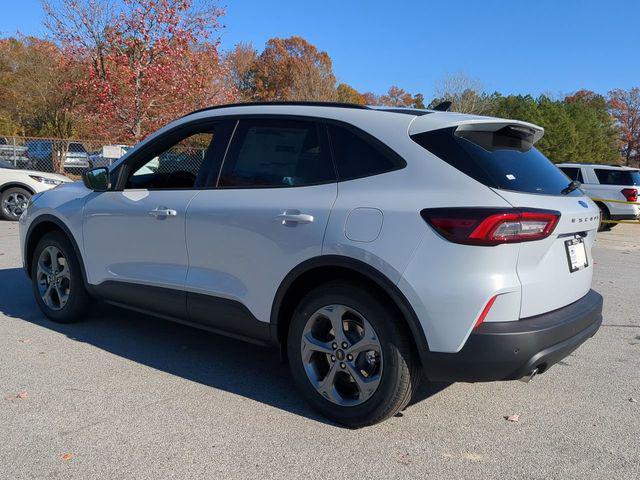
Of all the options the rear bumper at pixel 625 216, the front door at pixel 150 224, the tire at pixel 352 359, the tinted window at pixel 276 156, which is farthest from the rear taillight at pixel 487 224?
the rear bumper at pixel 625 216

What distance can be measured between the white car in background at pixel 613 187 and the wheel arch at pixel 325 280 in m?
13.2

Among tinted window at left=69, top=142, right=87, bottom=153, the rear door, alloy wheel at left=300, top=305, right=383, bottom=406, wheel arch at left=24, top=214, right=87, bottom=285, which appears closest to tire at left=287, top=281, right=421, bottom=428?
Answer: alloy wheel at left=300, top=305, right=383, bottom=406

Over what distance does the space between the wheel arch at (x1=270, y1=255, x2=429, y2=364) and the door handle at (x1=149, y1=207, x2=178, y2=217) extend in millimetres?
1085

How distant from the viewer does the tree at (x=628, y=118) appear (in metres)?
63.1

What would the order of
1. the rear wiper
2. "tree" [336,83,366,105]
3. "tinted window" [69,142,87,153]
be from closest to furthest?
the rear wiper → "tinted window" [69,142,87,153] → "tree" [336,83,366,105]

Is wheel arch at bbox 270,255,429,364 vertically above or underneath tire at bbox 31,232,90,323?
above

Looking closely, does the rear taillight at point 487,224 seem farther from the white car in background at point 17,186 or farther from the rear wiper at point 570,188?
the white car in background at point 17,186

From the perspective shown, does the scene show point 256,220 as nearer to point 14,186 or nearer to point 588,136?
point 14,186

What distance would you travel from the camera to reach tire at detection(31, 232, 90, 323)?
496cm

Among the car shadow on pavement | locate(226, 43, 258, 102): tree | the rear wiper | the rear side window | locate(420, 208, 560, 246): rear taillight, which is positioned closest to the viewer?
locate(420, 208, 560, 246): rear taillight

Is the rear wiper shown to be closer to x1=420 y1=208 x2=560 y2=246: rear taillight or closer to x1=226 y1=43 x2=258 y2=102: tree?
x1=420 y1=208 x2=560 y2=246: rear taillight

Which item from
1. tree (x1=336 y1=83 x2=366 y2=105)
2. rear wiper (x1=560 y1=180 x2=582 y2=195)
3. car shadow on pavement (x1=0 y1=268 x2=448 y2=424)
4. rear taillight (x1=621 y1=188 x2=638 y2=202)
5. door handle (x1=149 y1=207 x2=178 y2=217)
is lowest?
car shadow on pavement (x1=0 y1=268 x2=448 y2=424)

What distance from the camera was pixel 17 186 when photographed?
12.6m

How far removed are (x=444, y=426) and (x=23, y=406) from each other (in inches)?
97.7
